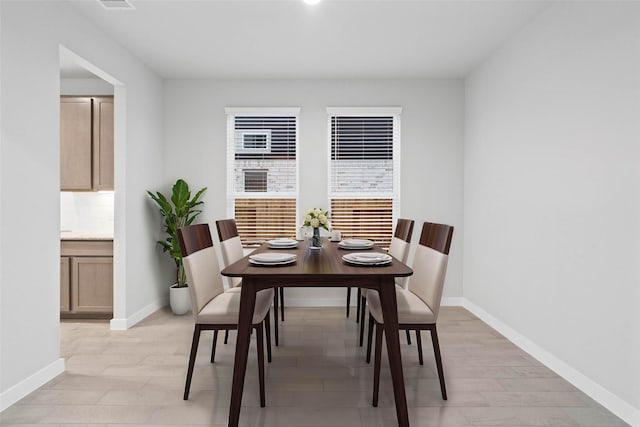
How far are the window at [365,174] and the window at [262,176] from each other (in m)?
0.51

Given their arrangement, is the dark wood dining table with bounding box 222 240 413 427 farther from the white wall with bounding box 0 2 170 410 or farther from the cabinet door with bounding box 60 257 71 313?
the cabinet door with bounding box 60 257 71 313

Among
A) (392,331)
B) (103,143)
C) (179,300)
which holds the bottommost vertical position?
(179,300)

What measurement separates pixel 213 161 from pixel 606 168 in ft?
12.7

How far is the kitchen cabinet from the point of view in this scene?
149 inches

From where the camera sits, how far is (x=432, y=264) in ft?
7.82

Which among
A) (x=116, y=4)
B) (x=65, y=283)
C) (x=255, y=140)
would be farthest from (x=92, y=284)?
(x=116, y=4)

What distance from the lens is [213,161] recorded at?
15.0 feet

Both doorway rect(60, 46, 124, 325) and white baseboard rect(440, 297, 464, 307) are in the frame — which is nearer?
doorway rect(60, 46, 124, 325)

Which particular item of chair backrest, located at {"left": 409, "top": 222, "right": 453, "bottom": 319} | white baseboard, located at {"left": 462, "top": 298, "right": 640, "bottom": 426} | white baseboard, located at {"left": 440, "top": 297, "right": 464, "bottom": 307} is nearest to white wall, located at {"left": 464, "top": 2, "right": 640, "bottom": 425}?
white baseboard, located at {"left": 462, "top": 298, "right": 640, "bottom": 426}

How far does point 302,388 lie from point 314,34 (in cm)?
294

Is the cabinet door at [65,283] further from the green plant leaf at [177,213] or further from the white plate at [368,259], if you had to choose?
the white plate at [368,259]

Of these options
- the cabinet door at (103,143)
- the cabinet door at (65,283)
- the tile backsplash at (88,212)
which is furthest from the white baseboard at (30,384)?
the tile backsplash at (88,212)

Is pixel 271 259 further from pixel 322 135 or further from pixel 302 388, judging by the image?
pixel 322 135

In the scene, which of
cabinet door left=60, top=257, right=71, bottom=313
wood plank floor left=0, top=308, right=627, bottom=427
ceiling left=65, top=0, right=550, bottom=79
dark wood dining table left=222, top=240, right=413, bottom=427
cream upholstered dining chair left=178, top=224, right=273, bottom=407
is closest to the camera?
dark wood dining table left=222, top=240, right=413, bottom=427
